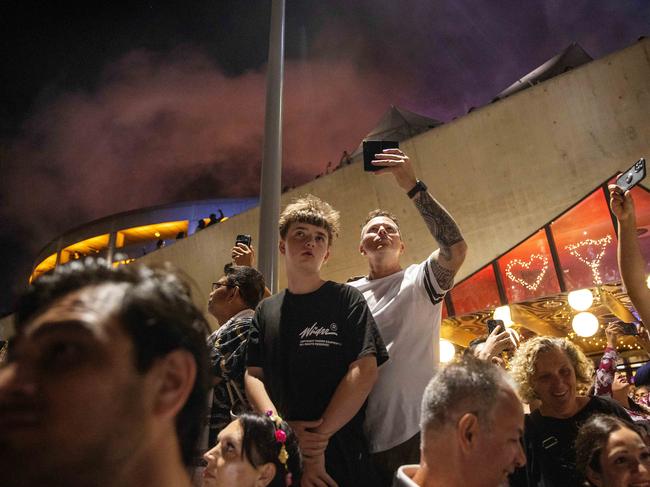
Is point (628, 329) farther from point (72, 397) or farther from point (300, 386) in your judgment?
point (72, 397)

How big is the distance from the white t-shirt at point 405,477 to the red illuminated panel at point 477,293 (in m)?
6.88

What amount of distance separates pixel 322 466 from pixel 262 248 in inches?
115

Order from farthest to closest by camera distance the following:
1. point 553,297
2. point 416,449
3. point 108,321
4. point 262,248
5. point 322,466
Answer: point 553,297 < point 262,248 < point 416,449 < point 322,466 < point 108,321

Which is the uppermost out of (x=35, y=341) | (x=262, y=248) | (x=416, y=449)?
(x=262, y=248)

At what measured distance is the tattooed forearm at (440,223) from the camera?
251 centimetres

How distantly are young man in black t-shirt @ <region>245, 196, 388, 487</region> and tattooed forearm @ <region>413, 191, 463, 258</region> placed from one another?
2.03 ft

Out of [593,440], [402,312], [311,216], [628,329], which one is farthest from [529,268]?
[311,216]

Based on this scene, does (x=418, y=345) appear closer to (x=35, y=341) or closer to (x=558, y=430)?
(x=558, y=430)

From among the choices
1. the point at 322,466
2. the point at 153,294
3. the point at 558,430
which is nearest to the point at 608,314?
the point at 558,430

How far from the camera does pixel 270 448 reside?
1.98 meters

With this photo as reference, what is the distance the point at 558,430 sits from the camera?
2676 millimetres

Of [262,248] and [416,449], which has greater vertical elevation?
[262,248]

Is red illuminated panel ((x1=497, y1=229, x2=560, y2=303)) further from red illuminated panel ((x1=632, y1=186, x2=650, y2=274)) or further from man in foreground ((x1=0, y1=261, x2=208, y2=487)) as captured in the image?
man in foreground ((x1=0, y1=261, x2=208, y2=487))

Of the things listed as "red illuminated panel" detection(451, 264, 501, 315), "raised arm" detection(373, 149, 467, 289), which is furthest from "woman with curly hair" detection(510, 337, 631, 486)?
"red illuminated panel" detection(451, 264, 501, 315)
